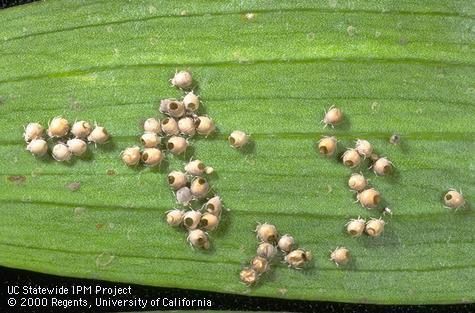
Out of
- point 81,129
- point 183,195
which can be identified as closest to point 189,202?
point 183,195

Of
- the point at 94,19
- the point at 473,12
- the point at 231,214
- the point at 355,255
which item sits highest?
the point at 94,19

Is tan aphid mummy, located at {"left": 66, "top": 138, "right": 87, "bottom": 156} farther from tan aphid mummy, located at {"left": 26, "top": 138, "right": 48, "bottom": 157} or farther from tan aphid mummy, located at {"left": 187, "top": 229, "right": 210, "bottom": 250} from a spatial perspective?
tan aphid mummy, located at {"left": 187, "top": 229, "right": 210, "bottom": 250}

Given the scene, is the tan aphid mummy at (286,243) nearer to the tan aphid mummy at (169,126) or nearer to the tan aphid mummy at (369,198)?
the tan aphid mummy at (369,198)

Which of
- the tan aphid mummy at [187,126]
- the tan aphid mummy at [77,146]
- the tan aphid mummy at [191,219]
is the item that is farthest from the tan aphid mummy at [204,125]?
the tan aphid mummy at [77,146]

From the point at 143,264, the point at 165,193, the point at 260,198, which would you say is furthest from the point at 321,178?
the point at 143,264

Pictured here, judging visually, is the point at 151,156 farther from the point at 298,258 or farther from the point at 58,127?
the point at 298,258

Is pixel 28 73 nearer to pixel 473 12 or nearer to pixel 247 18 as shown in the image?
pixel 247 18
